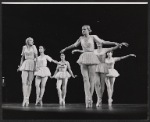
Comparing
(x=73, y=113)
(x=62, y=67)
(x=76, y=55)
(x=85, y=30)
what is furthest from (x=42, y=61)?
(x=73, y=113)

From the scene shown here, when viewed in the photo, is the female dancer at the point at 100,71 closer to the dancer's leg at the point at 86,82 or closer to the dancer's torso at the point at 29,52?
the dancer's leg at the point at 86,82

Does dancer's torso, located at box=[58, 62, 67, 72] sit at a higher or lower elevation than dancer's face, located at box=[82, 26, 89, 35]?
lower

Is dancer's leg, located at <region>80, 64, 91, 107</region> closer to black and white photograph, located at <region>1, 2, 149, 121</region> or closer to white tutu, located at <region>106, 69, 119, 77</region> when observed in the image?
black and white photograph, located at <region>1, 2, 149, 121</region>

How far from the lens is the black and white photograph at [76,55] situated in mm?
7254

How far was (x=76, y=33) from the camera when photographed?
730cm

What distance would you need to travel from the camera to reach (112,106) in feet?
24.1

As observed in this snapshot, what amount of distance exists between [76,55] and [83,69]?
23 cm

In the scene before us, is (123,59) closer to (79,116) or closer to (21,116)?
(79,116)

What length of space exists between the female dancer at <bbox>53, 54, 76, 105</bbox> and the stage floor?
0.24 m

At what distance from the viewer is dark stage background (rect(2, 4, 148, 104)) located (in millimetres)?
7262

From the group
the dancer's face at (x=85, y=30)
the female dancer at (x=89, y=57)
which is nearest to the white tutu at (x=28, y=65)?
the female dancer at (x=89, y=57)

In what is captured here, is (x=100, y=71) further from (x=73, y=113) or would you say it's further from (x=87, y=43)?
(x=73, y=113)

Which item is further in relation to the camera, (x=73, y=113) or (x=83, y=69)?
(x=83, y=69)

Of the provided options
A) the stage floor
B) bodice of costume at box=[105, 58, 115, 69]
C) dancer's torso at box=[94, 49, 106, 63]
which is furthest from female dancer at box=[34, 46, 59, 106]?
bodice of costume at box=[105, 58, 115, 69]
